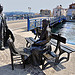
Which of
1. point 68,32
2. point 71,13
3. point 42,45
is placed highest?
point 71,13

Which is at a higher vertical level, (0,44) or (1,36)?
(1,36)

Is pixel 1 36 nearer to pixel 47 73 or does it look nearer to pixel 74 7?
pixel 47 73

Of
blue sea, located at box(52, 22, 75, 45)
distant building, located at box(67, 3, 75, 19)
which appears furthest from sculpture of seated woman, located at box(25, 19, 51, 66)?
distant building, located at box(67, 3, 75, 19)

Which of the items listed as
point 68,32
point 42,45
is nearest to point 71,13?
point 68,32

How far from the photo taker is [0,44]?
18.0 ft

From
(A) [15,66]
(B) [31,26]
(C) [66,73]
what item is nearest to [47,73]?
(C) [66,73]

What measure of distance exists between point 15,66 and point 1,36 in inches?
93.0

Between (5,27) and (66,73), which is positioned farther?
(5,27)

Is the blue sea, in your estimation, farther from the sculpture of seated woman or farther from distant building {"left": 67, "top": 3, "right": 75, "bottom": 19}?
distant building {"left": 67, "top": 3, "right": 75, "bottom": 19}

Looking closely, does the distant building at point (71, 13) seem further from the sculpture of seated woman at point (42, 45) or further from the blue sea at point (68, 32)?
the sculpture of seated woman at point (42, 45)

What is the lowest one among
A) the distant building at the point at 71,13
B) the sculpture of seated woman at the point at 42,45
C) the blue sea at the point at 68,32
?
the blue sea at the point at 68,32

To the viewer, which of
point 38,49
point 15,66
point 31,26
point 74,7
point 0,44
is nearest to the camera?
point 38,49

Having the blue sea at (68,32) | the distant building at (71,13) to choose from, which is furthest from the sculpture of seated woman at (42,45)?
the distant building at (71,13)

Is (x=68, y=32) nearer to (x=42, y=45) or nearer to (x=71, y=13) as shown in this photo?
(x=42, y=45)
